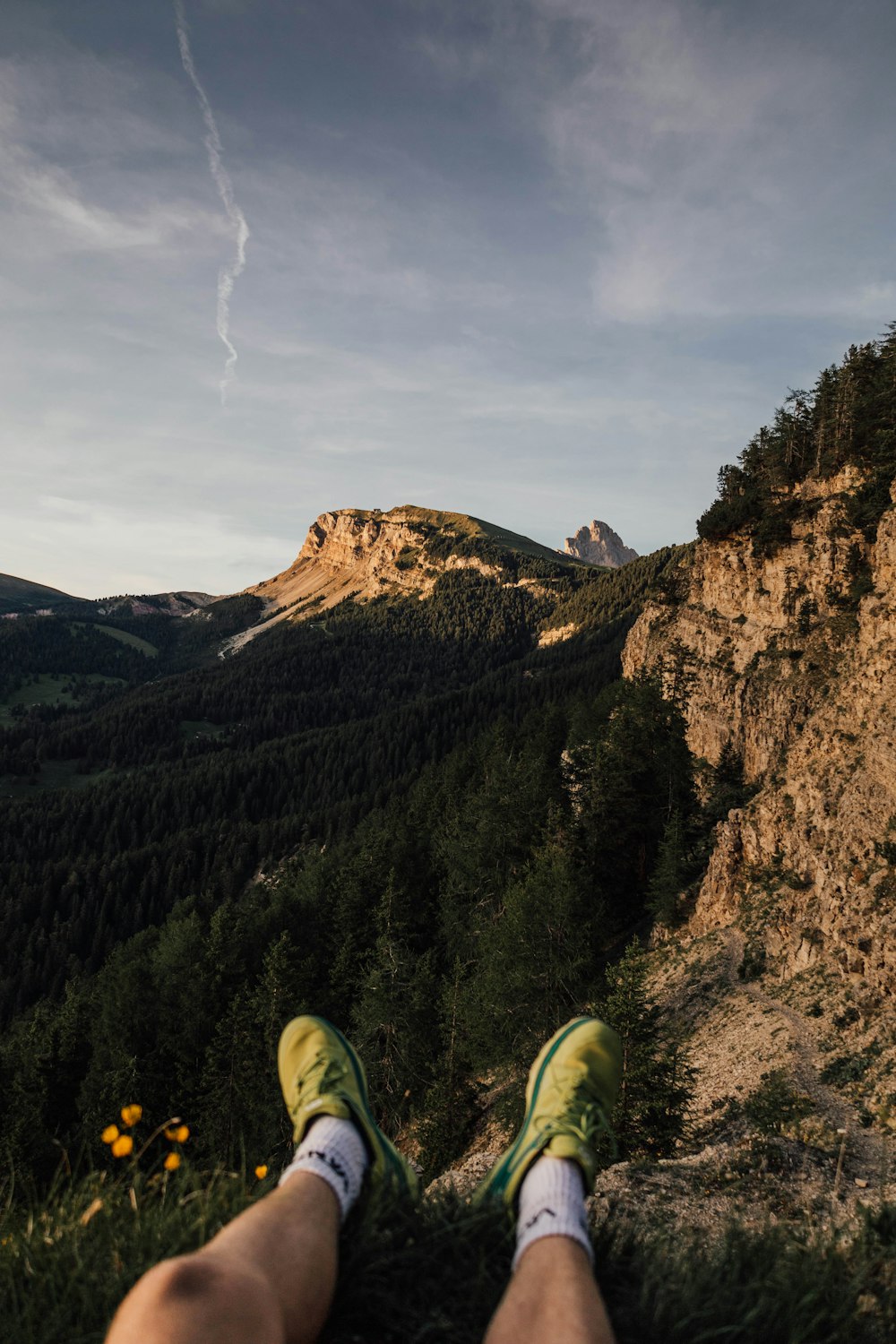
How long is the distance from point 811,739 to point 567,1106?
23.7 meters

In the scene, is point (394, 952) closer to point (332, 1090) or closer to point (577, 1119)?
point (332, 1090)

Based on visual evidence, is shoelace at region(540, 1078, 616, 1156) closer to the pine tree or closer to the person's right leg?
the person's right leg

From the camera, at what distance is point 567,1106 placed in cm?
363

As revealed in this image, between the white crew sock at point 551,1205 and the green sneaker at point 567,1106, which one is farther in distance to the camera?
the green sneaker at point 567,1106

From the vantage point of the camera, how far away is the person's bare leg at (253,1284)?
1.77 meters

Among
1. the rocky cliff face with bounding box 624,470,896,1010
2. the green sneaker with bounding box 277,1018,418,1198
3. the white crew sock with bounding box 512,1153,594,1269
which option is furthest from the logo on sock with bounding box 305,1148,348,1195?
the rocky cliff face with bounding box 624,470,896,1010

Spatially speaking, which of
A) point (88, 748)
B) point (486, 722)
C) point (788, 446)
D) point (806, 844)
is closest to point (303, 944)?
point (806, 844)

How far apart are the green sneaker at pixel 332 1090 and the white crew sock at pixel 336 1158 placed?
2.4 inches

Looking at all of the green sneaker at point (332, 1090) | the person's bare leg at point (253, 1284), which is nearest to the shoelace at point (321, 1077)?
the green sneaker at point (332, 1090)

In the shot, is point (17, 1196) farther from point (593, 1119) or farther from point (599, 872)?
point (599, 872)

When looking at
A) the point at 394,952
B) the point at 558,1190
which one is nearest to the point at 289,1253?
the point at 558,1190

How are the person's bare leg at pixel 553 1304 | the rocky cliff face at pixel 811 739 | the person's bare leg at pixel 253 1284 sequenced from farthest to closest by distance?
the rocky cliff face at pixel 811 739 < the person's bare leg at pixel 553 1304 < the person's bare leg at pixel 253 1284

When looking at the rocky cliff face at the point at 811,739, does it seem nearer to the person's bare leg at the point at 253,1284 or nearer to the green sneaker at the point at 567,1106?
the green sneaker at the point at 567,1106

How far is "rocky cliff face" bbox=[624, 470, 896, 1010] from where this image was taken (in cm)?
1677
